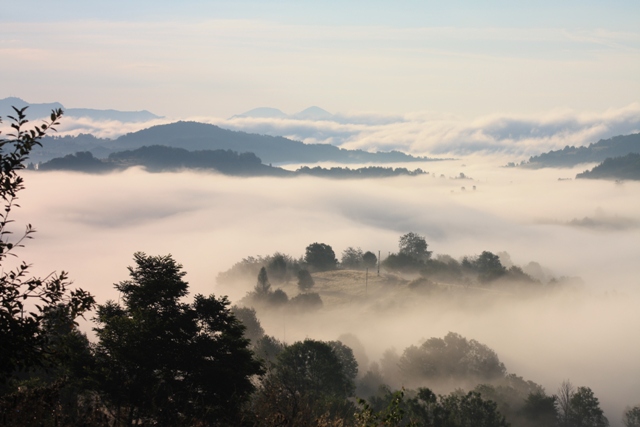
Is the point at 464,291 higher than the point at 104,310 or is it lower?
lower

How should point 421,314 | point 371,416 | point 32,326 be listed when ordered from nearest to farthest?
1. point 32,326
2. point 371,416
3. point 421,314

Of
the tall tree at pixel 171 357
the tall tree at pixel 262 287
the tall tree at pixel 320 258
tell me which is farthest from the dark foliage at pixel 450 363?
the tall tree at pixel 320 258

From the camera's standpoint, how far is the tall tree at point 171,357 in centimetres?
2469

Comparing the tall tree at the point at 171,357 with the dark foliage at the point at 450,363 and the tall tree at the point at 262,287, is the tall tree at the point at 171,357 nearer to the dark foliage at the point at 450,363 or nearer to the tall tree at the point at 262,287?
the dark foliage at the point at 450,363

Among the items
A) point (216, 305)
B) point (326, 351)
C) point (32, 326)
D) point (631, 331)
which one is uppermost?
point (32, 326)

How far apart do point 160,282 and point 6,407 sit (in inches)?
589

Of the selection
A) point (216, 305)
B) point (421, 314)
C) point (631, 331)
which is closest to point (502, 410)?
point (216, 305)

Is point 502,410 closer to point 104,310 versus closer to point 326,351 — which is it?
point 326,351

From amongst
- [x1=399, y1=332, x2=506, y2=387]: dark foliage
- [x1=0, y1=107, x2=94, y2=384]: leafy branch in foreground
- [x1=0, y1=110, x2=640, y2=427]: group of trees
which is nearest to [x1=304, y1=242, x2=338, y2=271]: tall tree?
[x1=399, y1=332, x2=506, y2=387]: dark foliage

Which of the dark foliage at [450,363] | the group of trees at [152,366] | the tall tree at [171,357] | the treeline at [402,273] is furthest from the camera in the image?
the treeline at [402,273]

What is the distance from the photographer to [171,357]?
86.1 feet

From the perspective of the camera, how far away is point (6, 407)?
531 inches

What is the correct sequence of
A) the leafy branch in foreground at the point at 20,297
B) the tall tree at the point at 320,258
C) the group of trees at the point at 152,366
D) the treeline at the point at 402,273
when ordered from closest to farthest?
the leafy branch in foreground at the point at 20,297 < the group of trees at the point at 152,366 < the treeline at the point at 402,273 < the tall tree at the point at 320,258

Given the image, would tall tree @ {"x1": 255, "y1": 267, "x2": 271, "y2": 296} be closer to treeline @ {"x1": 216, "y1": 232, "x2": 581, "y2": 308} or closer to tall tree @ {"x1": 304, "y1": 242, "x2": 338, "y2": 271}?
Result: treeline @ {"x1": 216, "y1": 232, "x2": 581, "y2": 308}
